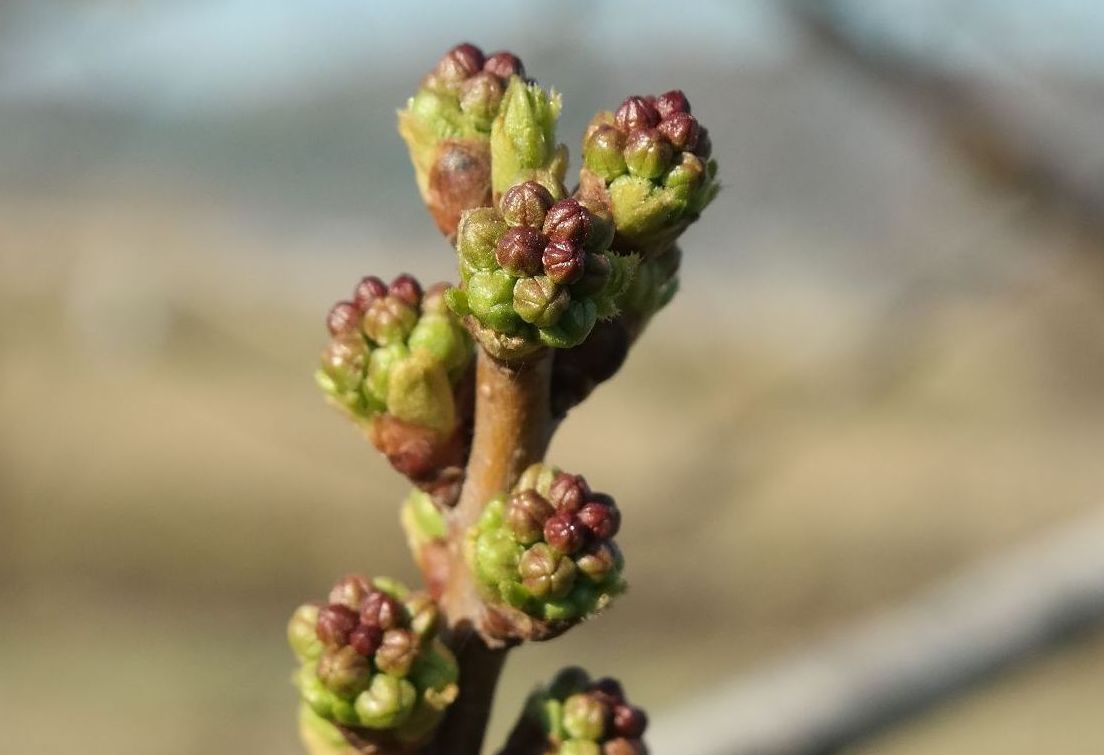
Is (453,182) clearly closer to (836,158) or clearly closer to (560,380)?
(560,380)

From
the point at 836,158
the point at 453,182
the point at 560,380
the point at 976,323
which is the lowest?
the point at 560,380

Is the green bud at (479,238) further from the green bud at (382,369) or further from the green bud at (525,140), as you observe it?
the green bud at (382,369)

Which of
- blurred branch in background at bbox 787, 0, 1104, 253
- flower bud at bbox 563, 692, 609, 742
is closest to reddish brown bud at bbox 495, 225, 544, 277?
flower bud at bbox 563, 692, 609, 742

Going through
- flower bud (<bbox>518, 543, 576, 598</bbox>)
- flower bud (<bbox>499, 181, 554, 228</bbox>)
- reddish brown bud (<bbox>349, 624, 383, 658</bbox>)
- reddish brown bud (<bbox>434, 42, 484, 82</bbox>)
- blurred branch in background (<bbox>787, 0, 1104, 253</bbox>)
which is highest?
blurred branch in background (<bbox>787, 0, 1104, 253</bbox>)

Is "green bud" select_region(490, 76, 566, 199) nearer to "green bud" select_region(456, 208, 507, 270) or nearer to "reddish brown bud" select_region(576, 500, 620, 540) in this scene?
"green bud" select_region(456, 208, 507, 270)

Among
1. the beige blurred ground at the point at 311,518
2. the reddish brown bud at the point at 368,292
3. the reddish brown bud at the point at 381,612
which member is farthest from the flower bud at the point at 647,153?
the beige blurred ground at the point at 311,518

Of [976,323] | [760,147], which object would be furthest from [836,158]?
[976,323]
